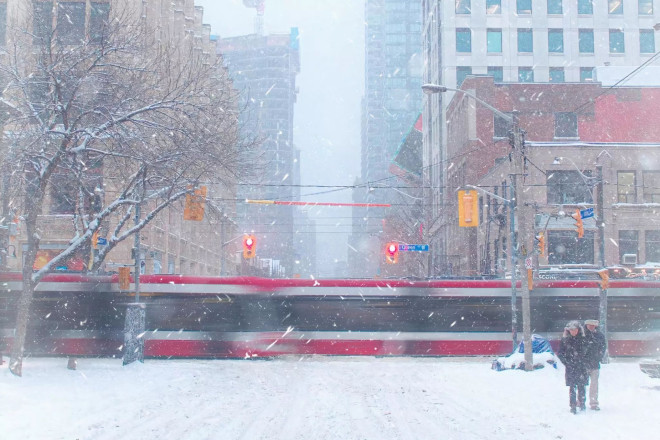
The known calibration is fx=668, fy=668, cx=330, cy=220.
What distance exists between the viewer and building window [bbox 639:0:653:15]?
6494 centimetres

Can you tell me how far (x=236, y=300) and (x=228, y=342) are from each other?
145cm


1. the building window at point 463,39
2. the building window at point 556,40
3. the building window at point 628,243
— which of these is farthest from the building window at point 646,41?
the building window at point 628,243

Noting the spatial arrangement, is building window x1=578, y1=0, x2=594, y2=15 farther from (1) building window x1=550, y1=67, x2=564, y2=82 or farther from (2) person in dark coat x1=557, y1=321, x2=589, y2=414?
(2) person in dark coat x1=557, y1=321, x2=589, y2=414

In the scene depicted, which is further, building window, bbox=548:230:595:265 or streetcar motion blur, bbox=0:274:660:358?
building window, bbox=548:230:595:265

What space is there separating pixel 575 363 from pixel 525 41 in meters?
59.3

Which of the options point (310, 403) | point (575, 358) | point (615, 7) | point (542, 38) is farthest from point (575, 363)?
point (615, 7)

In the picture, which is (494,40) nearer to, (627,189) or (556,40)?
(556,40)

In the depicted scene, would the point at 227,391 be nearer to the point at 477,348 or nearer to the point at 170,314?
the point at 170,314

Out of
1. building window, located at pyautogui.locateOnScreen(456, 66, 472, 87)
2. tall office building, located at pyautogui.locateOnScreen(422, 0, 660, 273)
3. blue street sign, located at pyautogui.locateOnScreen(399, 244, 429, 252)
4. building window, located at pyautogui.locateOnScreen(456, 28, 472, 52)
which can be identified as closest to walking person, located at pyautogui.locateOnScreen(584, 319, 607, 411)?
blue street sign, located at pyautogui.locateOnScreen(399, 244, 429, 252)

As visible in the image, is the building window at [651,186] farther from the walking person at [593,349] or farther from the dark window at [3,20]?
the dark window at [3,20]

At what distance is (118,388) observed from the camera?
49.2 ft

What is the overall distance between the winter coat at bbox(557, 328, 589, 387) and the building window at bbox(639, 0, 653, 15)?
6274 centimetres

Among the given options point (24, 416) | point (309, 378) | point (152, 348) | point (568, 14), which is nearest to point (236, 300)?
point (152, 348)

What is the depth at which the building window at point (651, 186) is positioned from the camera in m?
42.6
